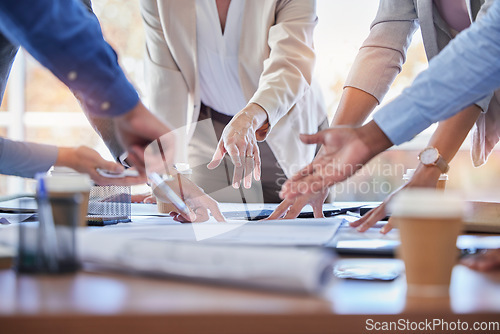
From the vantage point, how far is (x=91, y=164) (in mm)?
821

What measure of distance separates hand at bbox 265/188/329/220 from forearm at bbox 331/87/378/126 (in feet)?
0.84

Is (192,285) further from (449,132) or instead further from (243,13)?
(243,13)

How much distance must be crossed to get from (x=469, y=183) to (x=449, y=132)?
93.5 inches

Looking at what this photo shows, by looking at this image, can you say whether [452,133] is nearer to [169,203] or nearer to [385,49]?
[385,49]

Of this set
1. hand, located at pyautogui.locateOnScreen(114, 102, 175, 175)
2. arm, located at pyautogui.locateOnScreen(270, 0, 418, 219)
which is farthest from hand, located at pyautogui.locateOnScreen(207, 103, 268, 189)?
hand, located at pyautogui.locateOnScreen(114, 102, 175, 175)

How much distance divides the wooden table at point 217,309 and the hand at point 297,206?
0.65 metres

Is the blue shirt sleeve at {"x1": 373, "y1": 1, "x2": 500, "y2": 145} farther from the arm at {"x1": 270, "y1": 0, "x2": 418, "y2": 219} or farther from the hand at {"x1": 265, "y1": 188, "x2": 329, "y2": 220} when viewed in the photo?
the arm at {"x1": 270, "y1": 0, "x2": 418, "y2": 219}

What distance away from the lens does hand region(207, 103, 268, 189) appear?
1.40m

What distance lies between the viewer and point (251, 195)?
5.65 ft

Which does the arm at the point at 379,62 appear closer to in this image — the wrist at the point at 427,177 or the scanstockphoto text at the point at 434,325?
the wrist at the point at 427,177

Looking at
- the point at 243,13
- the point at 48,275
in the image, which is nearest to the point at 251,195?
the point at 243,13

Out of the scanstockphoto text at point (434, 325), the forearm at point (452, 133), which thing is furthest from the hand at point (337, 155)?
the scanstockphoto text at point (434, 325)

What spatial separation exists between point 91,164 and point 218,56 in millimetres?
1187

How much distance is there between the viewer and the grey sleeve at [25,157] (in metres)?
0.91
